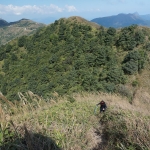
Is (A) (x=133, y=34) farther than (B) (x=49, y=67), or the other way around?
(B) (x=49, y=67)

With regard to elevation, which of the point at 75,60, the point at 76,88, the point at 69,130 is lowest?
the point at 76,88

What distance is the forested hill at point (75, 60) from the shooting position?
2537cm

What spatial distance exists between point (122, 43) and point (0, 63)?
93.9 feet

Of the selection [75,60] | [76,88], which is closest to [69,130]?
[76,88]

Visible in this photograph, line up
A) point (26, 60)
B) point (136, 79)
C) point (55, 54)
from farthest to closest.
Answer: point (26, 60) → point (55, 54) → point (136, 79)

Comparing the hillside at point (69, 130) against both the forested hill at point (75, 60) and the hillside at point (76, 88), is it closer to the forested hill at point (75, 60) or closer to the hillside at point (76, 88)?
the hillside at point (76, 88)

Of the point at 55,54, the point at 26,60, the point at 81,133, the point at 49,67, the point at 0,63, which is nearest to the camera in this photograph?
the point at 81,133

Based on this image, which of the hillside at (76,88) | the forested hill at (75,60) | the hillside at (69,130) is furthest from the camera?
the forested hill at (75,60)

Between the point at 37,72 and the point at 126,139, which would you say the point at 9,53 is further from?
the point at 126,139

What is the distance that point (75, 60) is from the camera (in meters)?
31.7

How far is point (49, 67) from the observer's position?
→ 1296 inches

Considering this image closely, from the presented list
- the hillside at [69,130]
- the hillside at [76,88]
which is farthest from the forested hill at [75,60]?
the hillside at [69,130]

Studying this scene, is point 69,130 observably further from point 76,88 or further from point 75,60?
point 75,60

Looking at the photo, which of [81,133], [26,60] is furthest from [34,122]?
[26,60]
